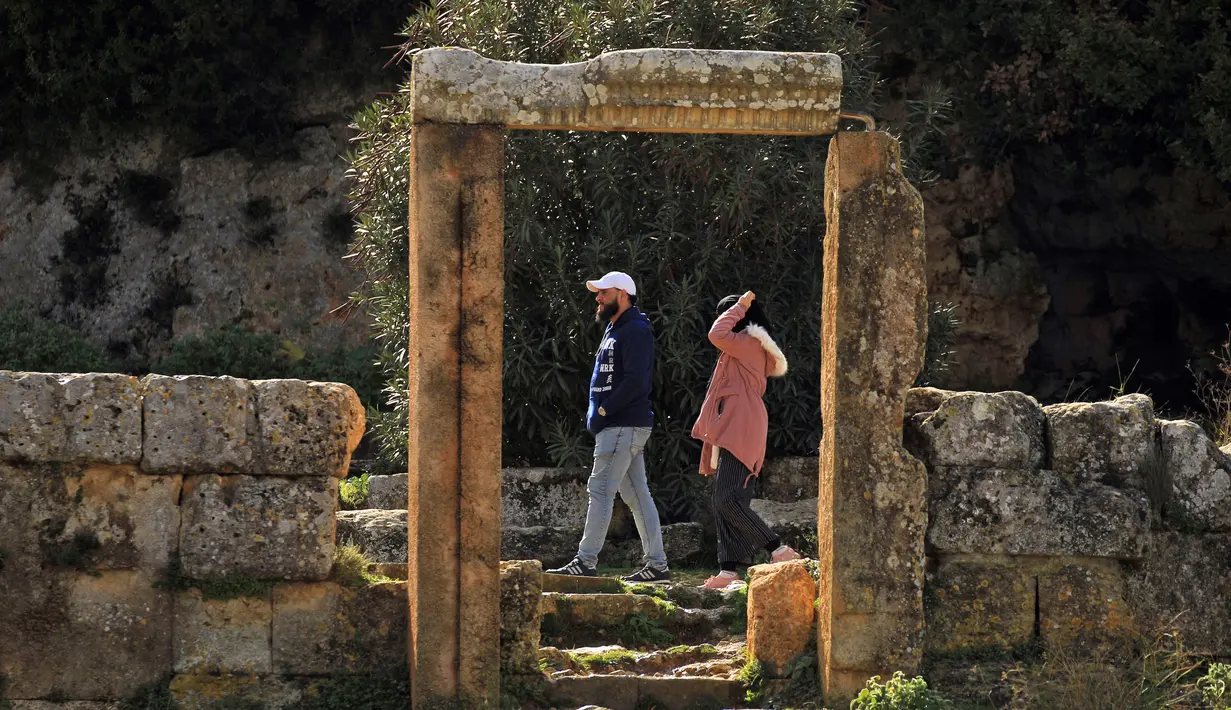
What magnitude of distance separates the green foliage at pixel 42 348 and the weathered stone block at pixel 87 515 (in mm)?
7764

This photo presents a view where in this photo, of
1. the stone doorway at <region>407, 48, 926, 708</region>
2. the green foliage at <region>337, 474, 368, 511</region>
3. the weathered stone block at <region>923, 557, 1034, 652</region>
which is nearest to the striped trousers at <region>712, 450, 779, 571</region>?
the stone doorway at <region>407, 48, 926, 708</region>

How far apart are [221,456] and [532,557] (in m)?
3.80

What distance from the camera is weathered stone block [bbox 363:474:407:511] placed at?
11367 millimetres

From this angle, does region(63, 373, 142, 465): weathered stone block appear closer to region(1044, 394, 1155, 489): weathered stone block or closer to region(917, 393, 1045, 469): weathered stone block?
region(917, 393, 1045, 469): weathered stone block

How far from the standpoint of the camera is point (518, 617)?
24.8 ft

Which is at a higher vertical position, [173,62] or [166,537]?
[173,62]

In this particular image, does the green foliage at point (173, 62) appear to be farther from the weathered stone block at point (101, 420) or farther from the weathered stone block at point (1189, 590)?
the weathered stone block at point (1189, 590)

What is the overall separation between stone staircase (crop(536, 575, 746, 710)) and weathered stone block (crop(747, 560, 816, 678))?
224 millimetres

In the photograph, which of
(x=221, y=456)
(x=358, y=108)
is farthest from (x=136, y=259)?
(x=221, y=456)

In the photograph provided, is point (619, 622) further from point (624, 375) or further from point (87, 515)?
point (87, 515)

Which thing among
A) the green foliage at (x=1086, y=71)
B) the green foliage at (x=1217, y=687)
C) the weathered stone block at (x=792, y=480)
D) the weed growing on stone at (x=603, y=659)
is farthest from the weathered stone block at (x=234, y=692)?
the green foliage at (x=1086, y=71)

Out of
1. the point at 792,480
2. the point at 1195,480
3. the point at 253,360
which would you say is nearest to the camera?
the point at 1195,480

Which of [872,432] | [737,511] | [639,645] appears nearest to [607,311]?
[737,511]

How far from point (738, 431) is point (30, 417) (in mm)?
4034
